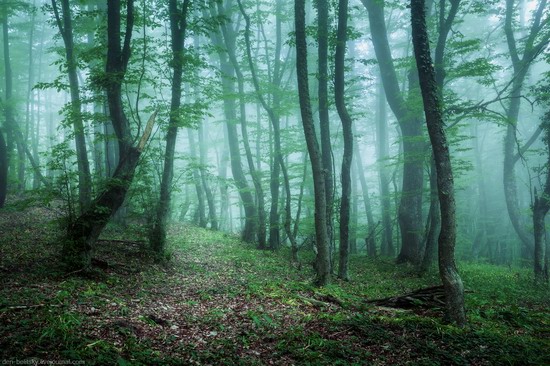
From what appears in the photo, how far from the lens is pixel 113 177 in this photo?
789 cm

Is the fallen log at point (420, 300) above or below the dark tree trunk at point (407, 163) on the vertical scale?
below

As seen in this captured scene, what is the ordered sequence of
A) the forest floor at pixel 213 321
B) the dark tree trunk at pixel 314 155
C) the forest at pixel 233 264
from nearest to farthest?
the forest floor at pixel 213 321 → the forest at pixel 233 264 → the dark tree trunk at pixel 314 155

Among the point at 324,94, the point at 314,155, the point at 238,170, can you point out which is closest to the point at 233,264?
the point at 314,155

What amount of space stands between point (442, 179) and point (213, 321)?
478 cm

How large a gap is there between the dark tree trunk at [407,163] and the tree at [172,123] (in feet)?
28.5

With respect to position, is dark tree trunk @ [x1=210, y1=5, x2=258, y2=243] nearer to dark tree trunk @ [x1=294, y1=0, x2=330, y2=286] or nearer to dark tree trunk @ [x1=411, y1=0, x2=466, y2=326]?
dark tree trunk @ [x1=294, y1=0, x2=330, y2=286]

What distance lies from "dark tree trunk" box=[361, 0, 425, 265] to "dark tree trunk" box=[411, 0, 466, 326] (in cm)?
801

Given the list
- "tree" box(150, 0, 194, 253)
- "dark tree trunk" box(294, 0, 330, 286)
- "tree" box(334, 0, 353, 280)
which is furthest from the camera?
"tree" box(334, 0, 353, 280)

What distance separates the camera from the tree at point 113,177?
277 inches

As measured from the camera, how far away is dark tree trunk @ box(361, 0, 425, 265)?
14.4 meters

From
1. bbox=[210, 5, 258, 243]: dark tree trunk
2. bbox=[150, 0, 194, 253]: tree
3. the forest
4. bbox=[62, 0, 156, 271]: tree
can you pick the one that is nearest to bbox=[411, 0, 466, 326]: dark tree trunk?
the forest

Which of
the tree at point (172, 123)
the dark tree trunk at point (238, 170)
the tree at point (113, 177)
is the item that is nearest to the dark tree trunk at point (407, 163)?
the dark tree trunk at point (238, 170)

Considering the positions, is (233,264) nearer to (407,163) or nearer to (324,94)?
(324,94)

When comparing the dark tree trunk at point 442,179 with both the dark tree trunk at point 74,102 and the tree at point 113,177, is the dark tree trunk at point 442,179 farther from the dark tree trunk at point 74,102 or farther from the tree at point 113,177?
the dark tree trunk at point 74,102
